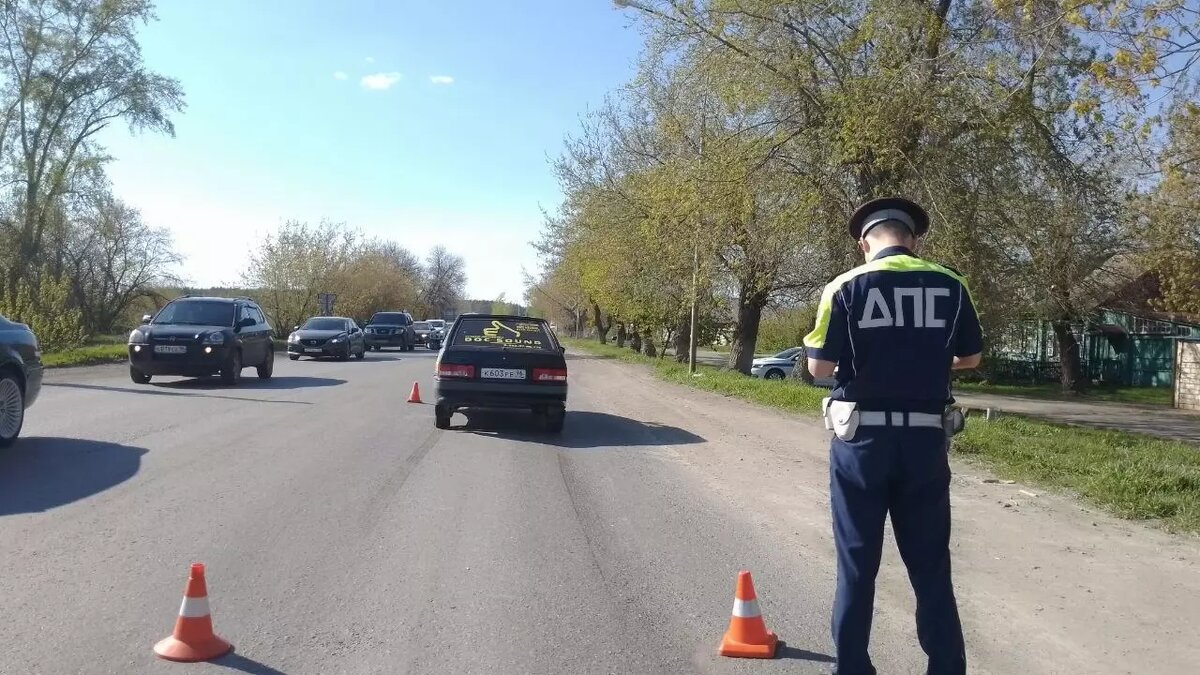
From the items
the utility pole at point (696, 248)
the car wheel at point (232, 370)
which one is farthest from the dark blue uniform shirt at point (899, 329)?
the car wheel at point (232, 370)

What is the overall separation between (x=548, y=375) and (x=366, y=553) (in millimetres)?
6450

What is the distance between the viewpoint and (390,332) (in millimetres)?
44594

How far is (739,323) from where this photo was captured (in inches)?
1082

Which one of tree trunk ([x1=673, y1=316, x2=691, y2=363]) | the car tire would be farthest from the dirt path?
tree trunk ([x1=673, y1=316, x2=691, y2=363])

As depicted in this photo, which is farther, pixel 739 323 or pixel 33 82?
pixel 33 82

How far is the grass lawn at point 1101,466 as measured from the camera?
7730 millimetres

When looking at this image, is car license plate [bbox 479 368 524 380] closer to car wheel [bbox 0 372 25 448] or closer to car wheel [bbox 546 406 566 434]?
car wheel [bbox 546 406 566 434]

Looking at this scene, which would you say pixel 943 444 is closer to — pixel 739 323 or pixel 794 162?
pixel 794 162

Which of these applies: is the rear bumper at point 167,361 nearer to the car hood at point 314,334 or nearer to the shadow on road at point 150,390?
the shadow on road at point 150,390

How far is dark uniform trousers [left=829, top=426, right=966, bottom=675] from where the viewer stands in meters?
3.67

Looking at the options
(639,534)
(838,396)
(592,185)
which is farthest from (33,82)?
(838,396)

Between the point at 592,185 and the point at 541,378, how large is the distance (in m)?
19.8

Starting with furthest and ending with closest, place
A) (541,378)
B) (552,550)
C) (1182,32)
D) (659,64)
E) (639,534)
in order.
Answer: (659,64) → (541,378) → (1182,32) → (639,534) → (552,550)

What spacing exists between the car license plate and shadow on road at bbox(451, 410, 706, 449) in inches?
29.7
